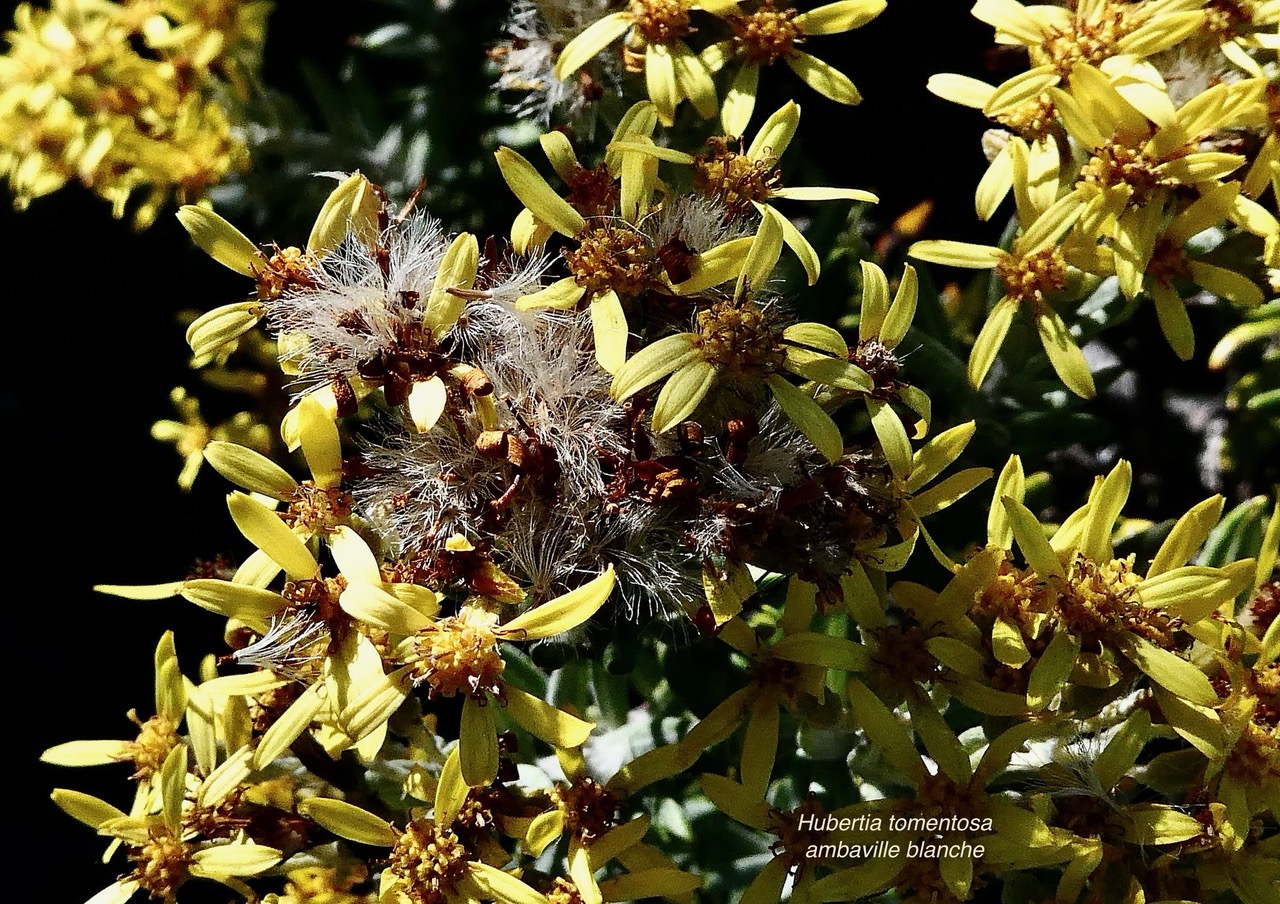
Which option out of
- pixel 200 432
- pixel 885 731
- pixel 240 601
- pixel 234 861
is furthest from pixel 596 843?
pixel 200 432

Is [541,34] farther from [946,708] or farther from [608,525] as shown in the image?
[946,708]

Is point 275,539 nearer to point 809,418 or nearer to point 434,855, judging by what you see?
point 434,855

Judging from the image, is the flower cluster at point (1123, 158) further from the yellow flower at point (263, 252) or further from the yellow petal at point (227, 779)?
the yellow petal at point (227, 779)

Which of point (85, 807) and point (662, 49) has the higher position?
point (662, 49)

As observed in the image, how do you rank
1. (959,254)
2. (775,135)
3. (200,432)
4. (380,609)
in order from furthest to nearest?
1. (200,432)
2. (959,254)
3. (775,135)
4. (380,609)

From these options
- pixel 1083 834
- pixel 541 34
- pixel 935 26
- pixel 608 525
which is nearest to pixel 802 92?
pixel 935 26

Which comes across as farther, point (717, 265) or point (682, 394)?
point (717, 265)

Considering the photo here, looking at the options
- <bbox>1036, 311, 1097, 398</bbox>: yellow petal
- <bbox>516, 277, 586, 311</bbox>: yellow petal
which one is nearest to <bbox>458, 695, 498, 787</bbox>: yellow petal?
<bbox>516, 277, 586, 311</bbox>: yellow petal
